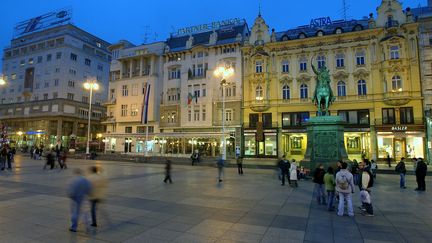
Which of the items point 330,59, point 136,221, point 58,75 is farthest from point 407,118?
point 58,75

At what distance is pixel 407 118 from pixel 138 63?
42438mm

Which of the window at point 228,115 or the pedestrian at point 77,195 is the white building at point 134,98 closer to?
the window at point 228,115

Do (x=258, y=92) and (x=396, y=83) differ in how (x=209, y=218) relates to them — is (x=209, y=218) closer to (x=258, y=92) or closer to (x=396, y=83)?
(x=258, y=92)

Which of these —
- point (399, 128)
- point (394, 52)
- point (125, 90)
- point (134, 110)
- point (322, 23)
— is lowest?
point (399, 128)

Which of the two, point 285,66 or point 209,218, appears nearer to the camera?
point 209,218

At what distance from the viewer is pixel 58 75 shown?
58750mm

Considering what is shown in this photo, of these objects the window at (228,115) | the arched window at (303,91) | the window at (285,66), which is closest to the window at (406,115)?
the arched window at (303,91)

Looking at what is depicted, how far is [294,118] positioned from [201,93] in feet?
49.3

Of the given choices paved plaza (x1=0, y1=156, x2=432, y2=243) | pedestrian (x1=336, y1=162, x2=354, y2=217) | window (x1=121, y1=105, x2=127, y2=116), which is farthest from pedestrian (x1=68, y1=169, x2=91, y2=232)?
window (x1=121, y1=105, x2=127, y2=116)

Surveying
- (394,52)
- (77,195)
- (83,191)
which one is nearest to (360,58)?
(394,52)

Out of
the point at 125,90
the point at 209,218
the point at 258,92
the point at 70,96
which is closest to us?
the point at 209,218

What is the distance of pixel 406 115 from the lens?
108ft

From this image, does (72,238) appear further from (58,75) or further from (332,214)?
(58,75)

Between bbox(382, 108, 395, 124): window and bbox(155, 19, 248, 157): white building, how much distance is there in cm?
1865
